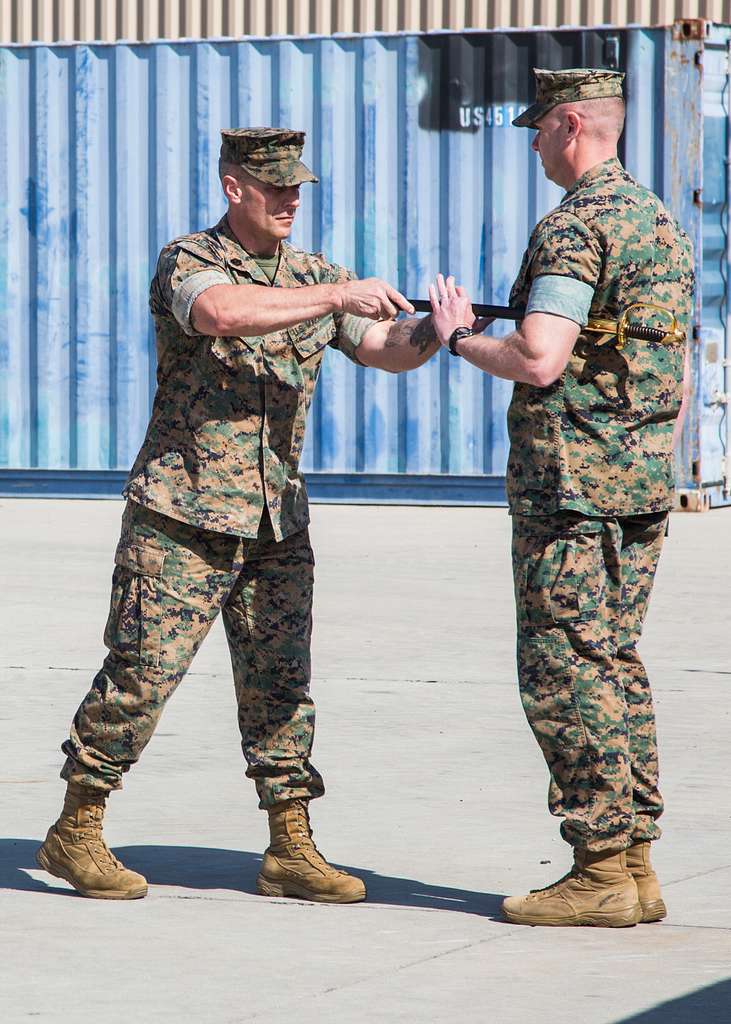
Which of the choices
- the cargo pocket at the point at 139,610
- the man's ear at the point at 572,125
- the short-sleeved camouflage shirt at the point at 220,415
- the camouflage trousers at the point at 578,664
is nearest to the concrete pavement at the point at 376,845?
the camouflage trousers at the point at 578,664

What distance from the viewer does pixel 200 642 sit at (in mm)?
4805

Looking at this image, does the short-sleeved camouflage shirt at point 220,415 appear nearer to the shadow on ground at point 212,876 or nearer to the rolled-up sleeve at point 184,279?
the rolled-up sleeve at point 184,279

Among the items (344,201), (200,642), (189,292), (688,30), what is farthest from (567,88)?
(344,201)

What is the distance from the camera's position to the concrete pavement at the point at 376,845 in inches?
156

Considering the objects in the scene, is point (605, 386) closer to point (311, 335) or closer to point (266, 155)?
point (311, 335)

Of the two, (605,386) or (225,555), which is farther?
(225,555)

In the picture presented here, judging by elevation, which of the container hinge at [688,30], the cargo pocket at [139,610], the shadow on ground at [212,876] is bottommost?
the shadow on ground at [212,876]

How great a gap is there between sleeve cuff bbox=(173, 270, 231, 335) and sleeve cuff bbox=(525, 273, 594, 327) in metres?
0.72

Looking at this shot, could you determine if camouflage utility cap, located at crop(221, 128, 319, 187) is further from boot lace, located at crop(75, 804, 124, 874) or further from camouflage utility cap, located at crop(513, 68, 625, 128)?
boot lace, located at crop(75, 804, 124, 874)

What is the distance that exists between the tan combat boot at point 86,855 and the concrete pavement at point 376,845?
5 cm

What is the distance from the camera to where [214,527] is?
15.5ft

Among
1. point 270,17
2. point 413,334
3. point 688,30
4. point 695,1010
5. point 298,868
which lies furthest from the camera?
point 270,17

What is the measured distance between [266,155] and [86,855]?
65.4 inches

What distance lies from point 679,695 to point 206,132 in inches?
318
